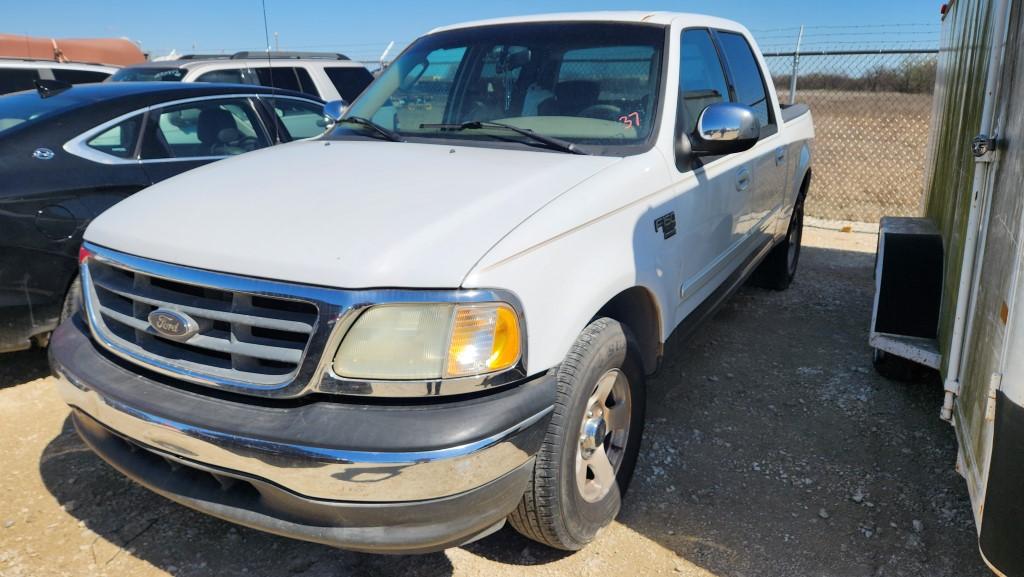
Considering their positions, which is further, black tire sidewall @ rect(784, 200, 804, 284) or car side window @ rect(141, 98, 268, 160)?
black tire sidewall @ rect(784, 200, 804, 284)

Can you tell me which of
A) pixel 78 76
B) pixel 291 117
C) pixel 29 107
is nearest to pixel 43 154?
pixel 29 107

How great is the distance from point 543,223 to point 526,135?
0.89 m

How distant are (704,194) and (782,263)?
280cm

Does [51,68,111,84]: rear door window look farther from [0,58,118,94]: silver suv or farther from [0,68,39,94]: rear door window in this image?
[0,68,39,94]: rear door window

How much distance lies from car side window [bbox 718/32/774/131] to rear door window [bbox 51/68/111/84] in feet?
26.2

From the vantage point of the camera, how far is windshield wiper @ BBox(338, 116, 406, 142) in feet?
11.2

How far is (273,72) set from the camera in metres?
9.38

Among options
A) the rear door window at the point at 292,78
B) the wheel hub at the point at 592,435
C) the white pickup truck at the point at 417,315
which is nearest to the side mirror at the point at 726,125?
the white pickup truck at the point at 417,315

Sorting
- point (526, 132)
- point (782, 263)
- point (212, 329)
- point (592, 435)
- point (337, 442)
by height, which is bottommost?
point (782, 263)

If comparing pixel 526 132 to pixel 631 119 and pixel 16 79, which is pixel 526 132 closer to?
pixel 631 119

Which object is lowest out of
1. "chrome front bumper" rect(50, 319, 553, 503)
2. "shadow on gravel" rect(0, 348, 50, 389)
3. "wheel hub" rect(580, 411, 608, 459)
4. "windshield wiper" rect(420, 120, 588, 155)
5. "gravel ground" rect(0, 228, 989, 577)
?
"gravel ground" rect(0, 228, 989, 577)

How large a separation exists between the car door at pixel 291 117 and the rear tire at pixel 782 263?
3.55m

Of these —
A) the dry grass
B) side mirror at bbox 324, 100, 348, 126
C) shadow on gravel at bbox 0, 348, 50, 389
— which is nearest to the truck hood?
side mirror at bbox 324, 100, 348, 126

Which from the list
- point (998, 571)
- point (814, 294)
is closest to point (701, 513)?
point (998, 571)
